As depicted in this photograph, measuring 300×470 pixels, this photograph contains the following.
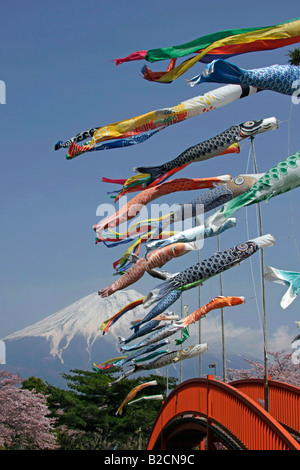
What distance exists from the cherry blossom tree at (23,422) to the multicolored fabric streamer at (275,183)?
23778 millimetres

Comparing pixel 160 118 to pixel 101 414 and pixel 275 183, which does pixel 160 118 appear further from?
pixel 101 414

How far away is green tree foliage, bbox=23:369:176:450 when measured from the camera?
35875 millimetres

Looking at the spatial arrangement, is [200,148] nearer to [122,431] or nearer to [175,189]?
[175,189]

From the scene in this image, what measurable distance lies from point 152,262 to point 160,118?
13.4 ft

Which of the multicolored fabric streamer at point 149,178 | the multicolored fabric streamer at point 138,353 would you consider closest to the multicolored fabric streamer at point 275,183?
the multicolored fabric streamer at point 149,178

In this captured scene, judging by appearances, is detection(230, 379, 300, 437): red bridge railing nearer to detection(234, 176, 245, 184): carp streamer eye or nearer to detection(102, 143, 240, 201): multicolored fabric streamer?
detection(234, 176, 245, 184): carp streamer eye

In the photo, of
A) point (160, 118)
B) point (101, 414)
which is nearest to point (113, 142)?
point (160, 118)

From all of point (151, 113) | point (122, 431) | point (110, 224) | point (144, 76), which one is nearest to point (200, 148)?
point (151, 113)

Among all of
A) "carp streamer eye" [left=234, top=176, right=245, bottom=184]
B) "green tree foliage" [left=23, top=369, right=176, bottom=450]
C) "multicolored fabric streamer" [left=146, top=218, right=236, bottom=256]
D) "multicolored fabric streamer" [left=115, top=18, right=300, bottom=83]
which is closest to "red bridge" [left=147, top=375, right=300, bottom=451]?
"multicolored fabric streamer" [left=146, top=218, right=236, bottom=256]

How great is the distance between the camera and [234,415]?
13.3 metres

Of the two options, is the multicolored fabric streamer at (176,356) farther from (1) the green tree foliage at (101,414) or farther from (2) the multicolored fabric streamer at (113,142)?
(1) the green tree foliage at (101,414)

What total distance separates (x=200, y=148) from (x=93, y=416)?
2446 cm

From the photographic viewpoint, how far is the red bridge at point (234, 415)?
455 inches
